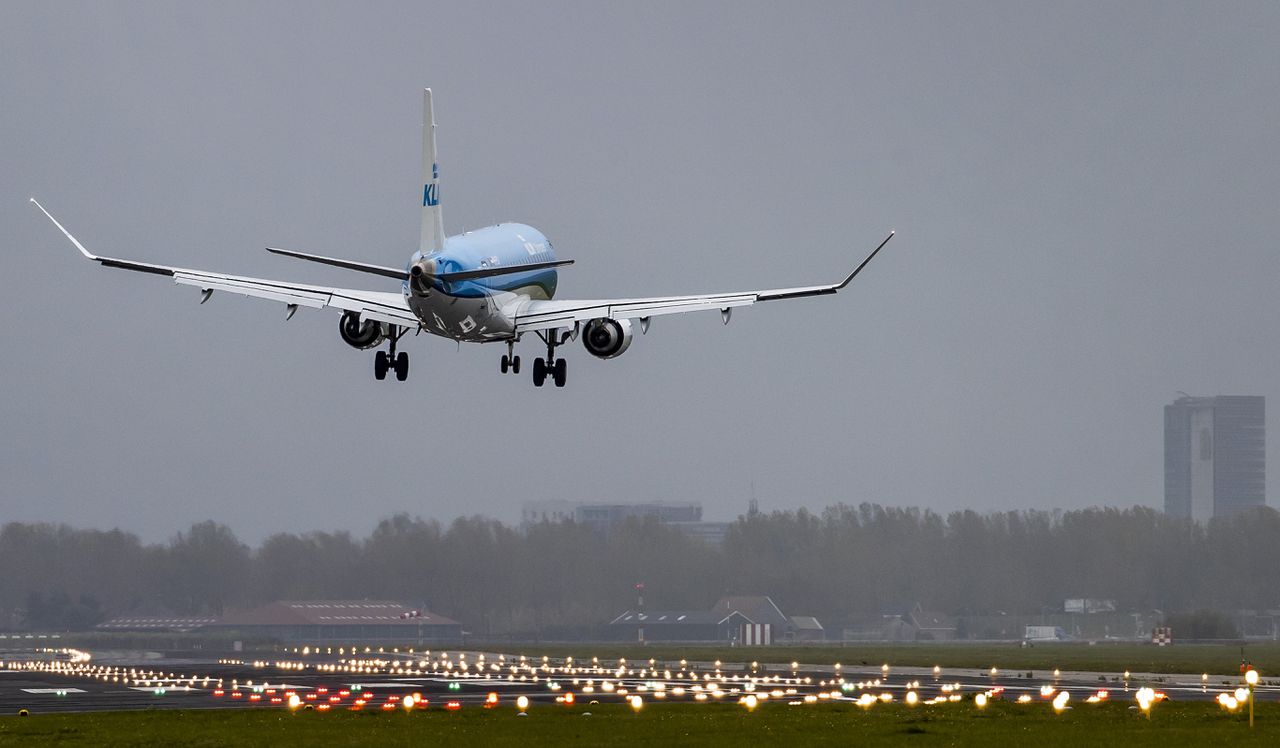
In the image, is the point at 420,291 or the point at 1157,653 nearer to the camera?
the point at 420,291

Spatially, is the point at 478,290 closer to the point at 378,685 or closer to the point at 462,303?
the point at 462,303

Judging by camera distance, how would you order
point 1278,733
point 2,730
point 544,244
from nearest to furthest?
1. point 1278,733
2. point 2,730
3. point 544,244

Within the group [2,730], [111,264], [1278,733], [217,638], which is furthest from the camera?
[217,638]

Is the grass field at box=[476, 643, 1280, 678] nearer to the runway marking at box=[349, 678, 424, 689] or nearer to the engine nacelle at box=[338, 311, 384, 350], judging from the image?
the runway marking at box=[349, 678, 424, 689]

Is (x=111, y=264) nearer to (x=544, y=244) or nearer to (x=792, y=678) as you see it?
(x=544, y=244)

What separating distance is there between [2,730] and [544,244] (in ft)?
110

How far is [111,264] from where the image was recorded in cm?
7000

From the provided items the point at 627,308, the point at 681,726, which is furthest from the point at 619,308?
the point at 681,726

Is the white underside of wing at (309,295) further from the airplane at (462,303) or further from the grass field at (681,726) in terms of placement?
the grass field at (681,726)

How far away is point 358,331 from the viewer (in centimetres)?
7519

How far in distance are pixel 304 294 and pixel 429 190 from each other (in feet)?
24.3

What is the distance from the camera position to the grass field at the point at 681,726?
169 ft

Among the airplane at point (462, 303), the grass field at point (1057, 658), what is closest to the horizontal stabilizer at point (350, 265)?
the airplane at point (462, 303)

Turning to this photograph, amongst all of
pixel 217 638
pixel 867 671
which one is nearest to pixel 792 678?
pixel 867 671
